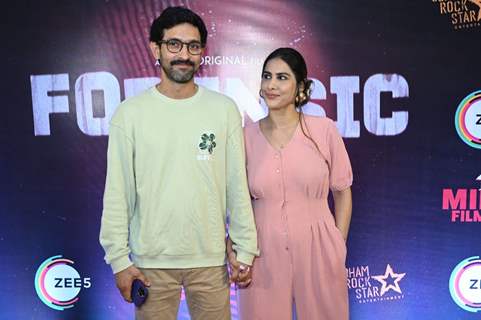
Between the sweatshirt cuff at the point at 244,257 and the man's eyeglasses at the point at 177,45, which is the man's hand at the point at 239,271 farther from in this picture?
the man's eyeglasses at the point at 177,45

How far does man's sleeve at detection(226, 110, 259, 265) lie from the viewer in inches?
70.1

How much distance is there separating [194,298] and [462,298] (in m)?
1.91

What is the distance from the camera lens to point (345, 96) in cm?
269

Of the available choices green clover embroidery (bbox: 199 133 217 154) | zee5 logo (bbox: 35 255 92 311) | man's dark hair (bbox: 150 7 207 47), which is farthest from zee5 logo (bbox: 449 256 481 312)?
zee5 logo (bbox: 35 255 92 311)

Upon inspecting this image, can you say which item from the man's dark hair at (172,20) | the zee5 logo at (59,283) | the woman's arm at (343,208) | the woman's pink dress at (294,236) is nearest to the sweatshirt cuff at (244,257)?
the woman's pink dress at (294,236)

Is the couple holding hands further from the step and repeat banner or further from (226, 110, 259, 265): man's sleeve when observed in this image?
the step and repeat banner

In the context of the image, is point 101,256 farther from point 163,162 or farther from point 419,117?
point 419,117

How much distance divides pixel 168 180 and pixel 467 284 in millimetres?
2183

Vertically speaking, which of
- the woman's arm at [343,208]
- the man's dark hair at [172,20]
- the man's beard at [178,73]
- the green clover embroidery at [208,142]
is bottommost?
the woman's arm at [343,208]

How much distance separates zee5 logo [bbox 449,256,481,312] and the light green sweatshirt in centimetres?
180

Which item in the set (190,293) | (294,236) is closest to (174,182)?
(190,293)

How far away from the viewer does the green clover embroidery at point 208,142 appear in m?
1.70

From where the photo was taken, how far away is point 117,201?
65.6 inches

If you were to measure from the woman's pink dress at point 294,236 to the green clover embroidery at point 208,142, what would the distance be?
324 millimetres
